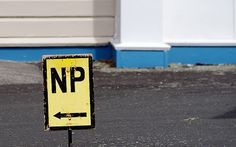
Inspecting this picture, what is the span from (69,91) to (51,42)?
9.13 m

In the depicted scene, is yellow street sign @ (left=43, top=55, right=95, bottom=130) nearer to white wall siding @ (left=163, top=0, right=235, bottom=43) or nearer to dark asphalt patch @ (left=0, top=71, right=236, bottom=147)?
dark asphalt patch @ (left=0, top=71, right=236, bottom=147)

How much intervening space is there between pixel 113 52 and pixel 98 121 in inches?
226

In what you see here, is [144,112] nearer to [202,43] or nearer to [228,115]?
[228,115]

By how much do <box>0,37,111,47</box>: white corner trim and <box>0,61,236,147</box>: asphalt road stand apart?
1.44 metres

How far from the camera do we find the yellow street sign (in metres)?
5.59

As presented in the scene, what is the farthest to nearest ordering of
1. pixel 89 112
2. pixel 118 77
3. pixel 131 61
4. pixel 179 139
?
pixel 131 61 → pixel 118 77 → pixel 179 139 → pixel 89 112

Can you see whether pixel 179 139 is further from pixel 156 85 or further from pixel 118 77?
pixel 118 77

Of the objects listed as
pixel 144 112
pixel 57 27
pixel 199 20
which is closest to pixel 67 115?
pixel 144 112

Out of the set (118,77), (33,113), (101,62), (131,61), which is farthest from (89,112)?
(101,62)

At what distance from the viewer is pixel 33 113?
9.38m

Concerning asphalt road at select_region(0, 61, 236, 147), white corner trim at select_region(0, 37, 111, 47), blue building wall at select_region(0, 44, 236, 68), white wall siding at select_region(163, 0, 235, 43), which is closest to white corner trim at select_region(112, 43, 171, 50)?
blue building wall at select_region(0, 44, 236, 68)

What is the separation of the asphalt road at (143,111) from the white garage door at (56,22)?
5.24ft

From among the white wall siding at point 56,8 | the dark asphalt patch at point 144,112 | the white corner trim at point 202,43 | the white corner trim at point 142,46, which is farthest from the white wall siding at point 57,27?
the dark asphalt patch at point 144,112

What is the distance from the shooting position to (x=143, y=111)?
9375 mm
